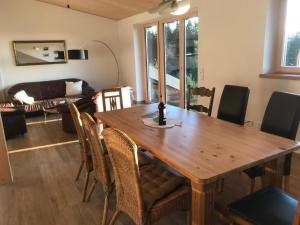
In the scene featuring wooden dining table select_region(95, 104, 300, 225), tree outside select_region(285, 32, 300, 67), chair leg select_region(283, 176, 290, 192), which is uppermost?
tree outside select_region(285, 32, 300, 67)

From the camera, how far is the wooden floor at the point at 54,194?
2.24 m

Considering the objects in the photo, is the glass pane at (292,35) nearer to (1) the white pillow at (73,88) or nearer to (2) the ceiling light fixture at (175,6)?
(2) the ceiling light fixture at (175,6)

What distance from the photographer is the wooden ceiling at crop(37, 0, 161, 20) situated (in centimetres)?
536

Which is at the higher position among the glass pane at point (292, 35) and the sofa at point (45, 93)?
the glass pane at point (292, 35)

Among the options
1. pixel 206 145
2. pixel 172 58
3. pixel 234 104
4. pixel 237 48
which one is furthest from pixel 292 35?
pixel 172 58

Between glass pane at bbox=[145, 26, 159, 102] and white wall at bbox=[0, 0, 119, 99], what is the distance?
143 centimetres

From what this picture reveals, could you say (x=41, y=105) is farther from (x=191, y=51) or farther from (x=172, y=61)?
(x=191, y=51)

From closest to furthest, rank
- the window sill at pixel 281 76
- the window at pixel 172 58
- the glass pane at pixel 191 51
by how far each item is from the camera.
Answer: the window sill at pixel 281 76, the glass pane at pixel 191 51, the window at pixel 172 58

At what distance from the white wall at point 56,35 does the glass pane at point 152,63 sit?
1.43 m

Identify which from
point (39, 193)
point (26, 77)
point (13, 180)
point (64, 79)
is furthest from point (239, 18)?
point (26, 77)

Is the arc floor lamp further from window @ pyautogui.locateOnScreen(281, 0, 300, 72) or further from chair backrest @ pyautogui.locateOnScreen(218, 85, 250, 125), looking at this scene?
window @ pyautogui.locateOnScreen(281, 0, 300, 72)

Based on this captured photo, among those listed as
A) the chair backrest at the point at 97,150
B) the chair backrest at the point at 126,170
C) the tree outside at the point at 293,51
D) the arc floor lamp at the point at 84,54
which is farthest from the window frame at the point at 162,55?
the chair backrest at the point at 126,170

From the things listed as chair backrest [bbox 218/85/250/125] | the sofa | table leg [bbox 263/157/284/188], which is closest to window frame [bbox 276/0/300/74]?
chair backrest [bbox 218/85/250/125]

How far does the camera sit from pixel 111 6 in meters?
5.98
